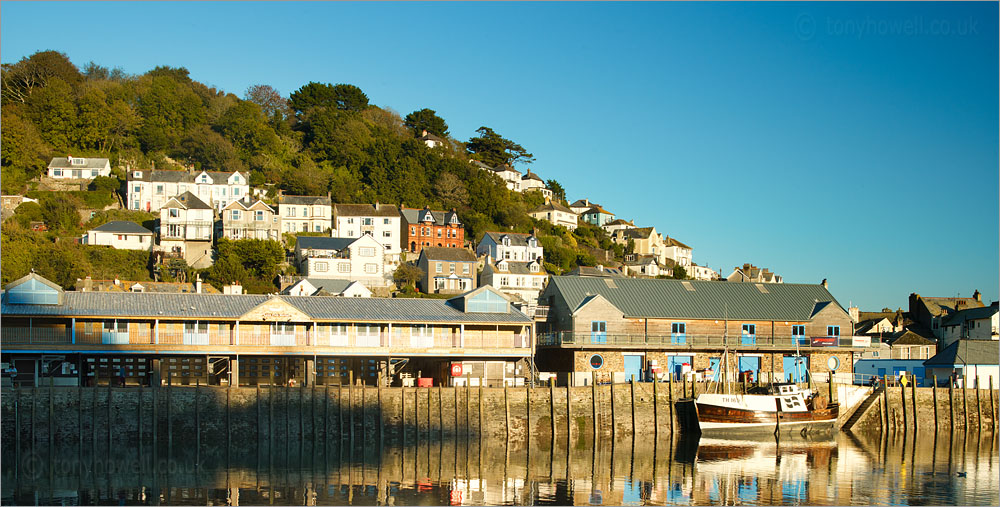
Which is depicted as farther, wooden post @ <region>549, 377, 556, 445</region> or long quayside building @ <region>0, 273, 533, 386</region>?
wooden post @ <region>549, 377, 556, 445</region>

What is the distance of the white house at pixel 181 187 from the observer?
365 feet

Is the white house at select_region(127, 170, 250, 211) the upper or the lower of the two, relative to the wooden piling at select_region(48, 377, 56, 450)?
upper

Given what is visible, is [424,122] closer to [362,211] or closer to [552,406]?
[362,211]

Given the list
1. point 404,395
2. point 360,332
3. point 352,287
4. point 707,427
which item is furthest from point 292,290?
point 707,427

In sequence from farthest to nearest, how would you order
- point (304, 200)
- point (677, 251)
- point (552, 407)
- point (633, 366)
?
point (677, 251) < point (304, 200) < point (633, 366) < point (552, 407)

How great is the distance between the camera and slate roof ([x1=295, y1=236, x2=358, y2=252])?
329ft

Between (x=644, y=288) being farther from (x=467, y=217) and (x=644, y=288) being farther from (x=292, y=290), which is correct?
(x=467, y=217)

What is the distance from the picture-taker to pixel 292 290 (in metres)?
85.8

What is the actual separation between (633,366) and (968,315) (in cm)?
3684

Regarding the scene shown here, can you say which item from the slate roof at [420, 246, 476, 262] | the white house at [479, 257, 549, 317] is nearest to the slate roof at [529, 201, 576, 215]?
the white house at [479, 257, 549, 317]

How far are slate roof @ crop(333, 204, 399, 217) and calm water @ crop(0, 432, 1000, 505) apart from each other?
66.6 metres

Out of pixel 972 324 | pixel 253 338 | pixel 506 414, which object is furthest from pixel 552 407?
pixel 972 324

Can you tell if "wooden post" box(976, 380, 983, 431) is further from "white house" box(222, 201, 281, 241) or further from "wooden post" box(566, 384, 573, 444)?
"white house" box(222, 201, 281, 241)

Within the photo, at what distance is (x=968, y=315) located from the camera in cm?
7938
